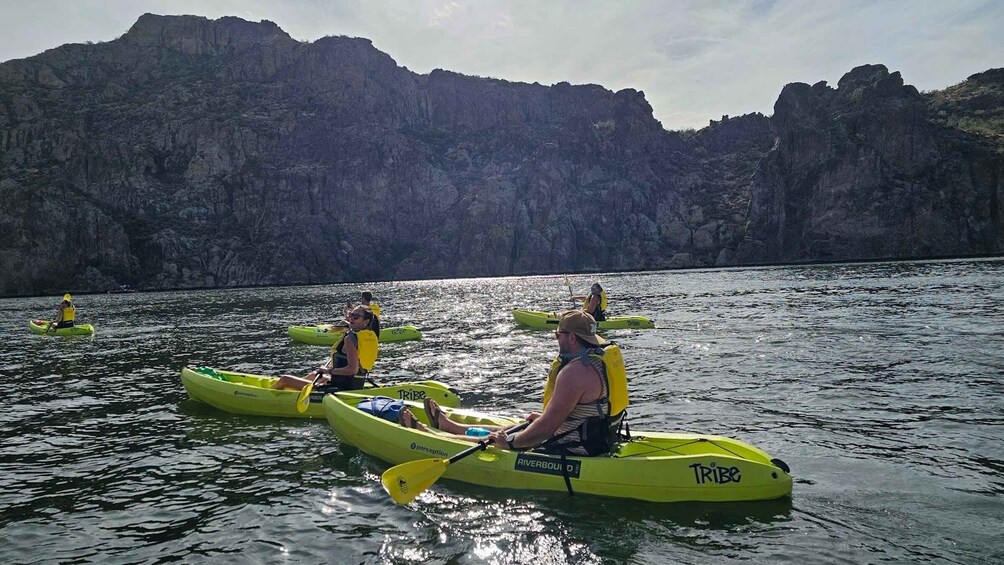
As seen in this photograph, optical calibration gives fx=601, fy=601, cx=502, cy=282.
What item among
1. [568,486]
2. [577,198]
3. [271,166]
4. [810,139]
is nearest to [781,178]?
[810,139]

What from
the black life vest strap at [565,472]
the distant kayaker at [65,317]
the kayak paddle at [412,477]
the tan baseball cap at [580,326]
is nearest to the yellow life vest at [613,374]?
the tan baseball cap at [580,326]

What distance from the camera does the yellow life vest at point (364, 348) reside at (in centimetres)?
1311

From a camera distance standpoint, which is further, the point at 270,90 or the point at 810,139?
the point at 270,90

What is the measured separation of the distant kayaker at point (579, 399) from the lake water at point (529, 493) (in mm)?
752

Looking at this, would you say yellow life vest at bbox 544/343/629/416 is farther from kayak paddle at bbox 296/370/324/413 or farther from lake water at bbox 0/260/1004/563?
kayak paddle at bbox 296/370/324/413

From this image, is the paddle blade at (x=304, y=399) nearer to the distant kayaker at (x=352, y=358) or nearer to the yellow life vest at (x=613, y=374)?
the distant kayaker at (x=352, y=358)

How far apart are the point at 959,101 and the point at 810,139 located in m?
42.7

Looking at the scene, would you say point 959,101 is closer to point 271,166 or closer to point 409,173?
point 409,173

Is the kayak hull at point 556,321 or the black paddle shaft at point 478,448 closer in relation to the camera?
the black paddle shaft at point 478,448

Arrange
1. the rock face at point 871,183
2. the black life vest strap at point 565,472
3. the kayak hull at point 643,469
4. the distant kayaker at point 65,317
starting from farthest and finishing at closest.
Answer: the rock face at point 871,183, the distant kayaker at point 65,317, the black life vest strap at point 565,472, the kayak hull at point 643,469

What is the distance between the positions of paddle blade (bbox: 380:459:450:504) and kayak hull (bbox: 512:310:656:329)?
18979 millimetres

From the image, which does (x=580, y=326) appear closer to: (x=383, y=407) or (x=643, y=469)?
(x=643, y=469)

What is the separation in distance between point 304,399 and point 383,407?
2.43 metres

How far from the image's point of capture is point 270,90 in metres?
172
